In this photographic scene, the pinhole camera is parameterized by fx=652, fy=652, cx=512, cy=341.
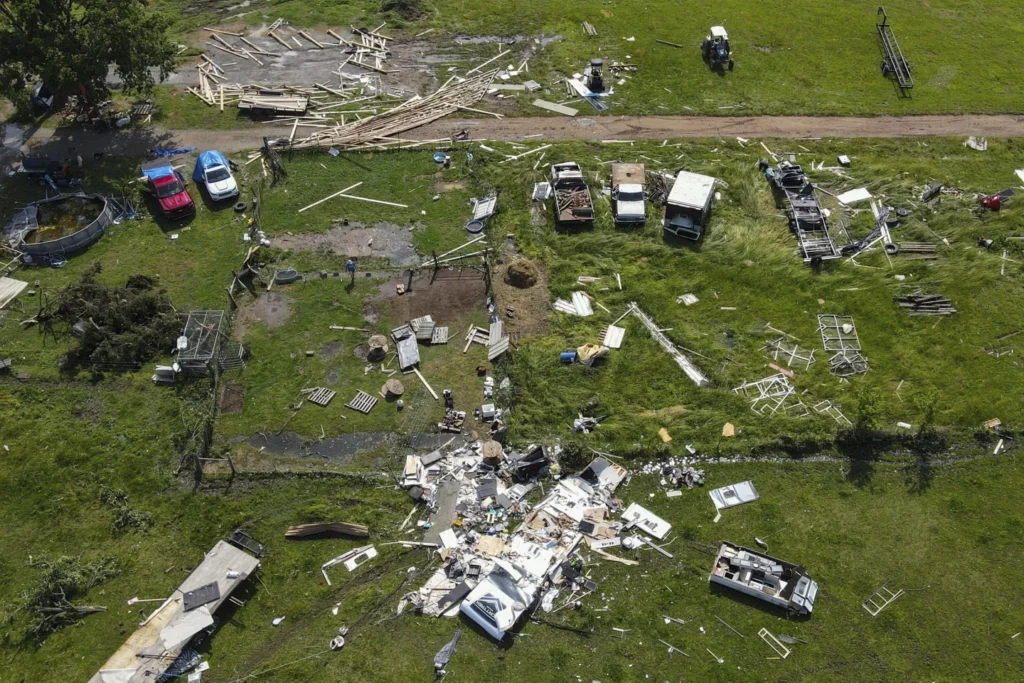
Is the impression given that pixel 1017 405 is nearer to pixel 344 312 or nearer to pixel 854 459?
pixel 854 459

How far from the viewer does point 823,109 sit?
141 ft

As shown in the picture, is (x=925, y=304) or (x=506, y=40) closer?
(x=925, y=304)

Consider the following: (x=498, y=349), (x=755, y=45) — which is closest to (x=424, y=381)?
(x=498, y=349)

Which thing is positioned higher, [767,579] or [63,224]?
[63,224]

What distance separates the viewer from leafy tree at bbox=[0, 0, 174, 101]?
35094 millimetres

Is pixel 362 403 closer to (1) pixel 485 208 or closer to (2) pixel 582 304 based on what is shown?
(2) pixel 582 304

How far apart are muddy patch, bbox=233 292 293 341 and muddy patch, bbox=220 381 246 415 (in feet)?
8.80

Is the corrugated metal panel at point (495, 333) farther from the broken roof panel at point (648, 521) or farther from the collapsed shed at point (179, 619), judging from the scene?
the collapsed shed at point (179, 619)

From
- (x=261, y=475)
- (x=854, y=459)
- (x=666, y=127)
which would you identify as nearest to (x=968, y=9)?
(x=666, y=127)

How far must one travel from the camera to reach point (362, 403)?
95.1 feet

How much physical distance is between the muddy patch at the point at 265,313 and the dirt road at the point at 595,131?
12.9m

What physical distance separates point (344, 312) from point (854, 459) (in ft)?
79.3

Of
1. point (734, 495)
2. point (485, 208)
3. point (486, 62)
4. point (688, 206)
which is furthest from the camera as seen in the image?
point (486, 62)

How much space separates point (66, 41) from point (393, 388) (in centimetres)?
2717
